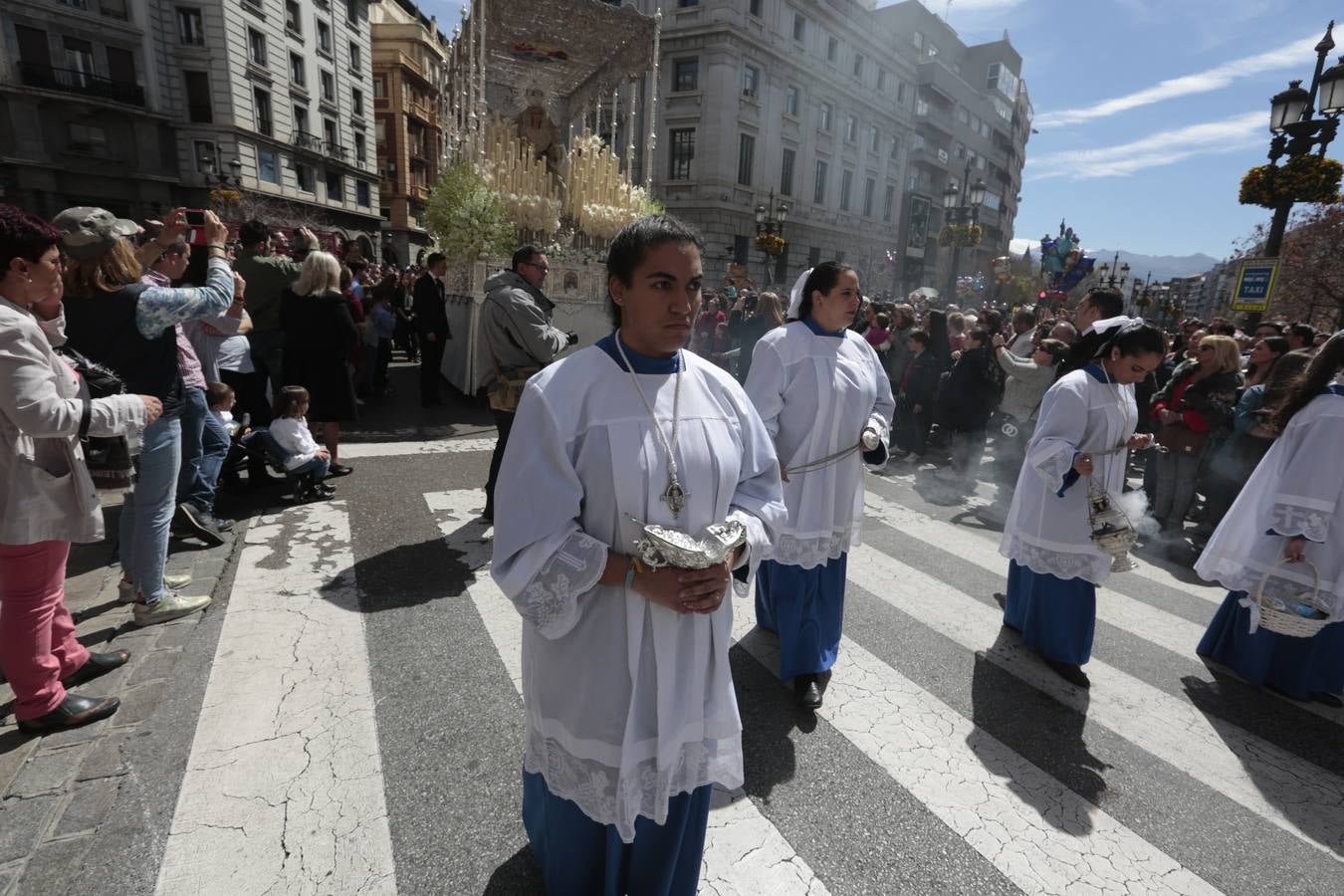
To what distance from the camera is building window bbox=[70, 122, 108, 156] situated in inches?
1117

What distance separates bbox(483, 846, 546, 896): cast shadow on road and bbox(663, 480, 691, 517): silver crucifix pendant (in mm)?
1445

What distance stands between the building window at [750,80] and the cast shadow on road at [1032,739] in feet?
114

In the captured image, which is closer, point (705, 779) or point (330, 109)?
point (705, 779)

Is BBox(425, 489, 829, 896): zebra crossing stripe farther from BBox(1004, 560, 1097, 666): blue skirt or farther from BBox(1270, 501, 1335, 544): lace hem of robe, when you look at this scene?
BBox(1270, 501, 1335, 544): lace hem of robe

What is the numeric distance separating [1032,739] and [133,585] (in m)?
4.85

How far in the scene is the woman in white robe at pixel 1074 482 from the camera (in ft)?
11.3

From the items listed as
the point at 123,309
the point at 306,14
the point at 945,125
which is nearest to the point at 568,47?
the point at 123,309

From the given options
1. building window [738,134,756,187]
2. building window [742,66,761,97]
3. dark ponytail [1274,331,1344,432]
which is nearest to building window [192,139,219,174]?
building window [738,134,756,187]

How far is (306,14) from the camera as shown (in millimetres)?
35156

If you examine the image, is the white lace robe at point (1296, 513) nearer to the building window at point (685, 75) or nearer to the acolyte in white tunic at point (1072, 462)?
the acolyte in white tunic at point (1072, 462)

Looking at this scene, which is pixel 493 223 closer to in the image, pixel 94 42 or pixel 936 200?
Answer: pixel 94 42

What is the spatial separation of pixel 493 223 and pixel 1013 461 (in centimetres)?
787

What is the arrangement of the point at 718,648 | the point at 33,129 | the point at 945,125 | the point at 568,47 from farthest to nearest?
1. the point at 945,125
2. the point at 33,129
3. the point at 568,47
4. the point at 718,648

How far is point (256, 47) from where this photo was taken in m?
32.6
